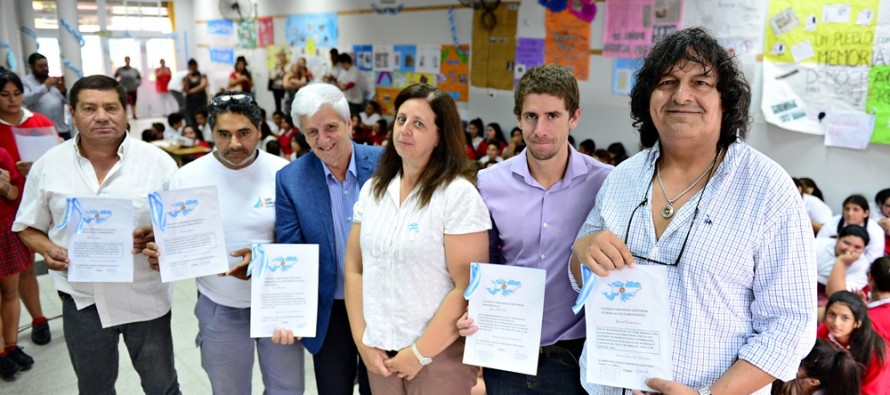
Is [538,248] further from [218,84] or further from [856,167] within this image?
[218,84]

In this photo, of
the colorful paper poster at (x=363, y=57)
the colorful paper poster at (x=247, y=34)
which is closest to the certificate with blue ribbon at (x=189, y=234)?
the colorful paper poster at (x=363, y=57)

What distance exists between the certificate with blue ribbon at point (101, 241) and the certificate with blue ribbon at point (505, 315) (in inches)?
55.4

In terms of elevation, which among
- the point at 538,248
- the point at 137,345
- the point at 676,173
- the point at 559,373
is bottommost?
the point at 137,345

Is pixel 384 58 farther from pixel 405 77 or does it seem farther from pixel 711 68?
pixel 711 68

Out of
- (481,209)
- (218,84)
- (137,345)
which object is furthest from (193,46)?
(481,209)

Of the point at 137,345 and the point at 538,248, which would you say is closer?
the point at 538,248

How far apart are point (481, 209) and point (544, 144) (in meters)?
0.28

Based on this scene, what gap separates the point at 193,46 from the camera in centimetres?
1562

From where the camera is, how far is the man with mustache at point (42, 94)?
21.2 feet

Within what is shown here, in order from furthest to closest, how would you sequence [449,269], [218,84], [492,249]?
Result: [218,84], [492,249], [449,269]

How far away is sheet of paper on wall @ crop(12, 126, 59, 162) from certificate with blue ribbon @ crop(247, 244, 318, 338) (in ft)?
8.15

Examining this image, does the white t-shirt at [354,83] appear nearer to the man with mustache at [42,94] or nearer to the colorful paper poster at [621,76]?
the man with mustache at [42,94]

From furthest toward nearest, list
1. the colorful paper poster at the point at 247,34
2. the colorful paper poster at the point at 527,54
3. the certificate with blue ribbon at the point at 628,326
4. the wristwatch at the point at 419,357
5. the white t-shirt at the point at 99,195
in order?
the colorful paper poster at the point at 247,34, the colorful paper poster at the point at 527,54, the white t-shirt at the point at 99,195, the wristwatch at the point at 419,357, the certificate with blue ribbon at the point at 628,326

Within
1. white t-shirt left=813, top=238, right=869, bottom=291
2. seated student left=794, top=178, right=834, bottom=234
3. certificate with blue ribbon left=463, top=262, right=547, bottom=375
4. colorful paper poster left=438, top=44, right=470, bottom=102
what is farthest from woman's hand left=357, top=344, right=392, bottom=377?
colorful paper poster left=438, top=44, right=470, bottom=102
